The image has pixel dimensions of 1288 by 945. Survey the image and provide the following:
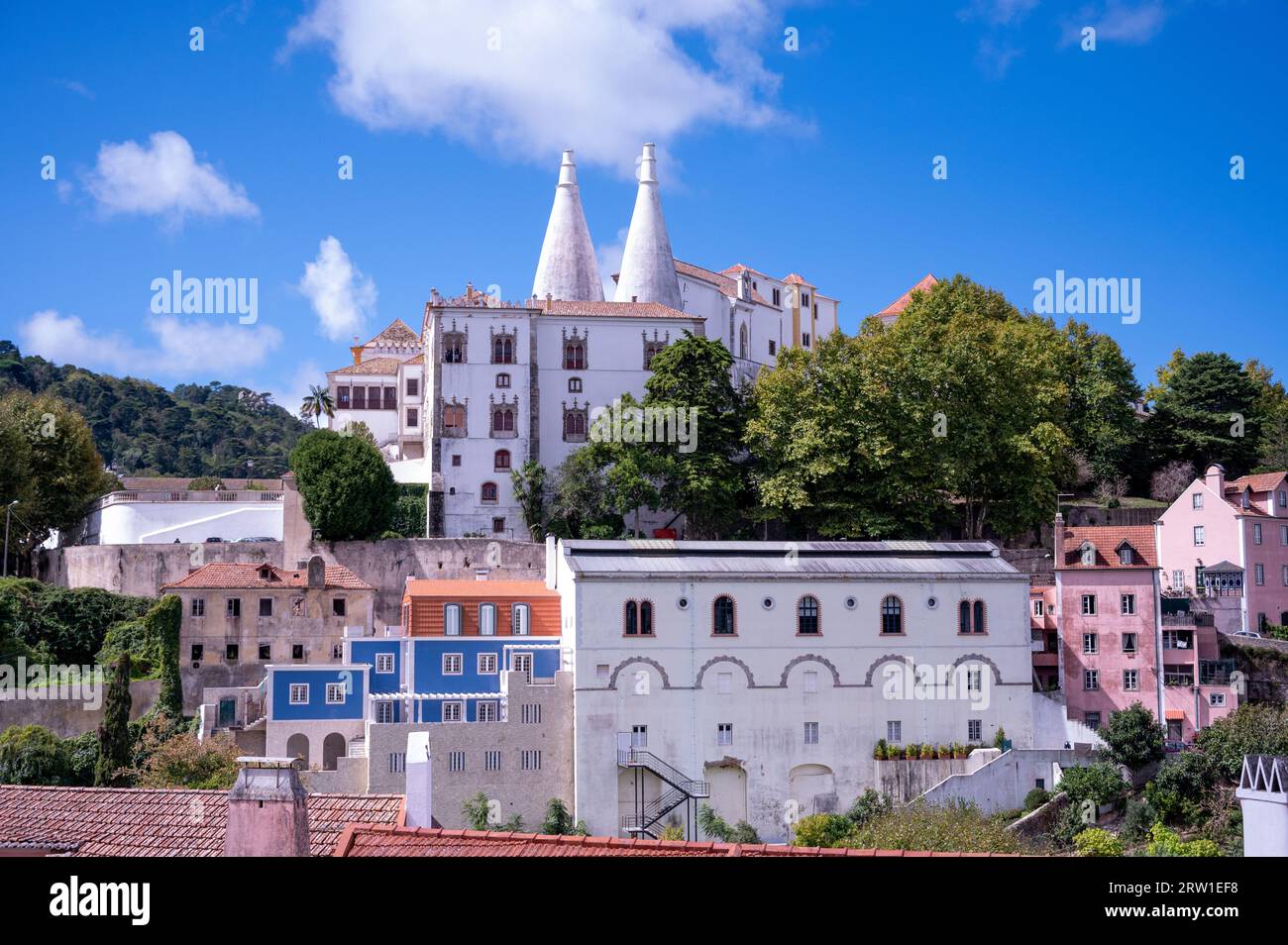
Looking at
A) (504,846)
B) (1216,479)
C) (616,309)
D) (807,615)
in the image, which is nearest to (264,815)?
(504,846)

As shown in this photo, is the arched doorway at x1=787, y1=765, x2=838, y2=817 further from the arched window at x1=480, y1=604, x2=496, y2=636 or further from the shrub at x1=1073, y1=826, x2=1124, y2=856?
the arched window at x1=480, y1=604, x2=496, y2=636

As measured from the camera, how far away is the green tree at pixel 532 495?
2474 inches

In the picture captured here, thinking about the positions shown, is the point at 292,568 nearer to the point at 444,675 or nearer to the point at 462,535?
the point at 462,535

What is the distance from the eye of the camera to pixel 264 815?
561 inches

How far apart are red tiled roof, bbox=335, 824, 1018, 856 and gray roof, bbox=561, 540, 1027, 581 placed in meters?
29.9

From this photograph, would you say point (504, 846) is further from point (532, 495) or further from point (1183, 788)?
point (532, 495)

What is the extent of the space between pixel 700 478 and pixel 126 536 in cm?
2431

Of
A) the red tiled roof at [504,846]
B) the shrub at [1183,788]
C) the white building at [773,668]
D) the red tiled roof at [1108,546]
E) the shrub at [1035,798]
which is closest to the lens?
the red tiled roof at [504,846]

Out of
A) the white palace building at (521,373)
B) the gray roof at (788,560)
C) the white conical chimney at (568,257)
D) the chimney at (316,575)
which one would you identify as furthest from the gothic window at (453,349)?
the gray roof at (788,560)

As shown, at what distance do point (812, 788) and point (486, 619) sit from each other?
11.9 metres

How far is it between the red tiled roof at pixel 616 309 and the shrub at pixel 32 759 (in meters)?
A: 30.8

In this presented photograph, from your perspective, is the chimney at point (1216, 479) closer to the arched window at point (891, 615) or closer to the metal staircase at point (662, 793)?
the arched window at point (891, 615)
